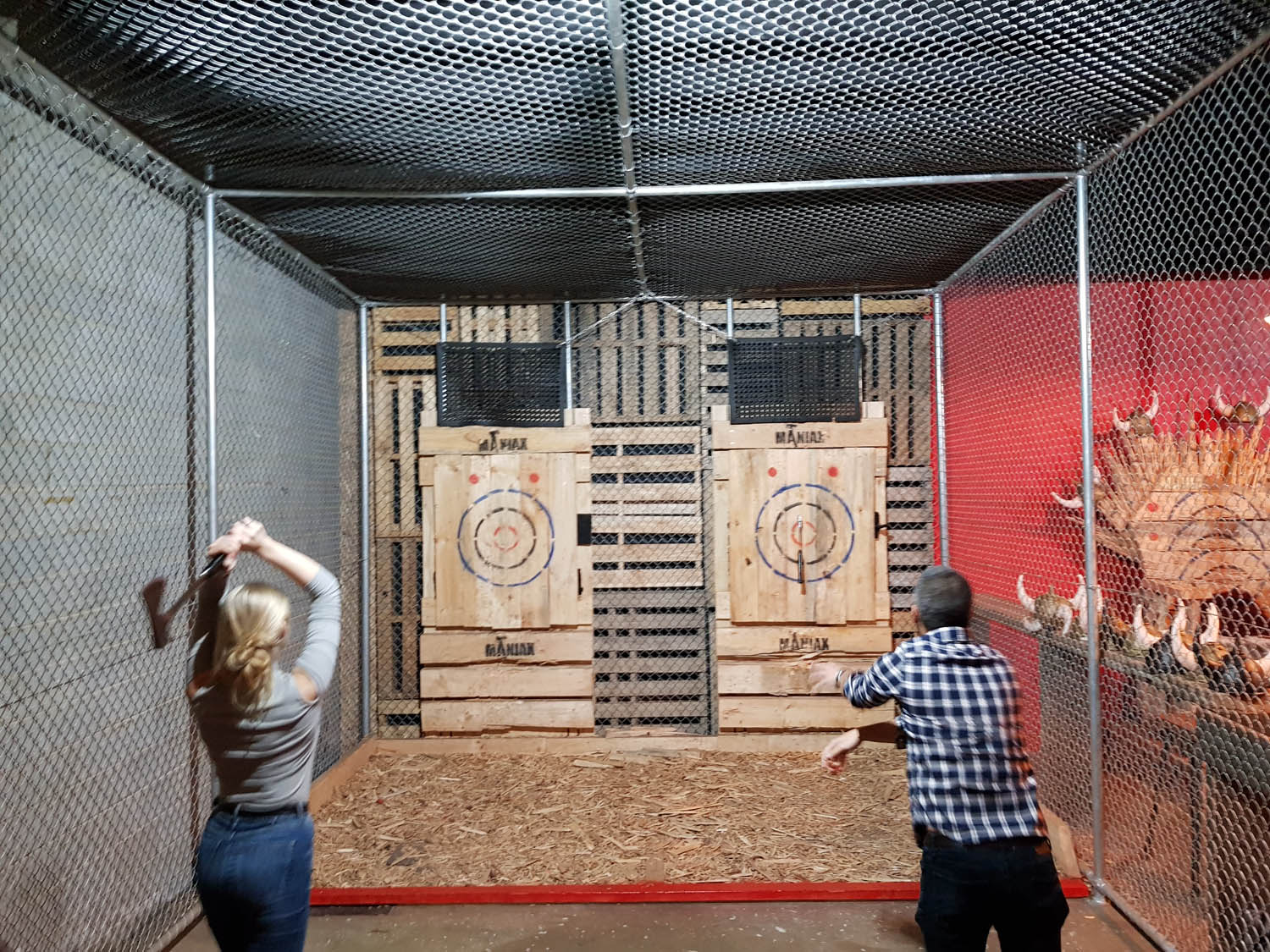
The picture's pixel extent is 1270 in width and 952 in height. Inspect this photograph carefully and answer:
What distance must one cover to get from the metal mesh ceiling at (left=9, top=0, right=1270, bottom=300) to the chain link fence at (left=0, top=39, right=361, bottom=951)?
0.42m

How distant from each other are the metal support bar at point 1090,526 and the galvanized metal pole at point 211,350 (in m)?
4.76

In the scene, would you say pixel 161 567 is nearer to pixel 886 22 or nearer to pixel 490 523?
pixel 490 523

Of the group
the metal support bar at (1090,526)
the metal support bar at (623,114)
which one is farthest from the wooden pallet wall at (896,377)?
the metal support bar at (1090,526)

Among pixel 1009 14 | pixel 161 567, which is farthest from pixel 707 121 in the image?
pixel 161 567

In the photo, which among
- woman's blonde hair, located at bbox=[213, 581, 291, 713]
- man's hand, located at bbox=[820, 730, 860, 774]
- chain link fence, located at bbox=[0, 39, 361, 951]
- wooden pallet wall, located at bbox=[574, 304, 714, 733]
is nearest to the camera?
woman's blonde hair, located at bbox=[213, 581, 291, 713]

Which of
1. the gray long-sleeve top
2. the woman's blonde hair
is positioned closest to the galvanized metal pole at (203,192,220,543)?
the gray long-sleeve top

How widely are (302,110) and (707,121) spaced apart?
1963mm

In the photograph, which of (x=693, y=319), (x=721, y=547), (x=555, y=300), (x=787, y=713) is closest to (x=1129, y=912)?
(x=787, y=713)

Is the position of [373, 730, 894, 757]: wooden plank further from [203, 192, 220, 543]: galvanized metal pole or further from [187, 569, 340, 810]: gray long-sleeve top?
[187, 569, 340, 810]: gray long-sleeve top

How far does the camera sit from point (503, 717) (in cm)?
694

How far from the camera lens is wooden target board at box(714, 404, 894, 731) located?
682 centimetres

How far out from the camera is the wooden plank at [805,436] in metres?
6.91

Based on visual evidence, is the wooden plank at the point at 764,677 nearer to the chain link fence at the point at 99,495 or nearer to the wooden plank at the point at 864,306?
the wooden plank at the point at 864,306

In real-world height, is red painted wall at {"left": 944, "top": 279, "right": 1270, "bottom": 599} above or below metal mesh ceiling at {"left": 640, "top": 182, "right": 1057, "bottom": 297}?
below
